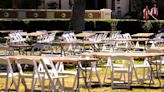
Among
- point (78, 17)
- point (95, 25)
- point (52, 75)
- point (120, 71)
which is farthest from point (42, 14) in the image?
point (52, 75)

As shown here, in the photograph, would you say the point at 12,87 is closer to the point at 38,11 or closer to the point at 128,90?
the point at 128,90

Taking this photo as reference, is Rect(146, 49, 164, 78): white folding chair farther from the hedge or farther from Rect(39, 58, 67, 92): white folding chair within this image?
the hedge

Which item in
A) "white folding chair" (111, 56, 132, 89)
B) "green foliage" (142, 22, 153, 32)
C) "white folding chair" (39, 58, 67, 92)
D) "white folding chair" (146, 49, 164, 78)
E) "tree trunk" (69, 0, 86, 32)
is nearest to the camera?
"white folding chair" (39, 58, 67, 92)

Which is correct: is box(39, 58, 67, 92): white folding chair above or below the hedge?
above

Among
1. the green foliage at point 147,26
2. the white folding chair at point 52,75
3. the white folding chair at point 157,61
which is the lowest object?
the green foliage at point 147,26

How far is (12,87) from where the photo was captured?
12789 mm

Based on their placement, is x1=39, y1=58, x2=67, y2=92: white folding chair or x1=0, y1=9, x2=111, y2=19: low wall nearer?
x1=39, y1=58, x2=67, y2=92: white folding chair

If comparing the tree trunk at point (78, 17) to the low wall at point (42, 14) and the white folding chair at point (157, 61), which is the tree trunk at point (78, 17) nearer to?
the low wall at point (42, 14)

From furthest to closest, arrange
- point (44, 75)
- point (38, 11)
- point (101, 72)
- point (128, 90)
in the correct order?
point (38, 11) < point (101, 72) < point (128, 90) < point (44, 75)

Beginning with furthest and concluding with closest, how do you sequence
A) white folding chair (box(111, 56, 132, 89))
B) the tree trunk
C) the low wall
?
1. the low wall
2. the tree trunk
3. white folding chair (box(111, 56, 132, 89))

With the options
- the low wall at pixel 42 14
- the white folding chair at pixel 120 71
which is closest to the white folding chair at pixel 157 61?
the white folding chair at pixel 120 71

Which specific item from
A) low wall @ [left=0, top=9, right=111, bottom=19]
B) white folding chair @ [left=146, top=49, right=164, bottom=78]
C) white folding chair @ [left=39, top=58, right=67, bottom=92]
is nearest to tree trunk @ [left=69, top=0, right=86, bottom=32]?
low wall @ [left=0, top=9, right=111, bottom=19]

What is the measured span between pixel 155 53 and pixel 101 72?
3.19m

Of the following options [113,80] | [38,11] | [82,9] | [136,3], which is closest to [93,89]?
[113,80]
